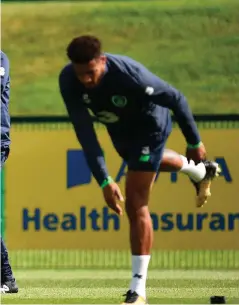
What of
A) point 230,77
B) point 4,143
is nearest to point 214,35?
point 230,77

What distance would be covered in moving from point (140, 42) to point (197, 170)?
23344 millimetres

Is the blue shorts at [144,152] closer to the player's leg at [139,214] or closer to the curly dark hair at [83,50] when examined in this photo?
the player's leg at [139,214]

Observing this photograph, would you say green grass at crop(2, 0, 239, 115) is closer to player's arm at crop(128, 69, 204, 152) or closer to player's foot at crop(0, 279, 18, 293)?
player's foot at crop(0, 279, 18, 293)

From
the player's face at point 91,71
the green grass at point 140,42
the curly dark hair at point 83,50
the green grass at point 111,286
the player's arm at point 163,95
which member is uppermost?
the green grass at point 140,42

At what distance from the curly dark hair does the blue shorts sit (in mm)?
933

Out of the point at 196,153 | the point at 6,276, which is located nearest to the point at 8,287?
the point at 6,276

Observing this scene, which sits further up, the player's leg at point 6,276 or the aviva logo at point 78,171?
the aviva logo at point 78,171

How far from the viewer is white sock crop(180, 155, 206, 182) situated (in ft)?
32.8

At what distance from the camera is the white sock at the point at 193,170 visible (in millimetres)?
10005

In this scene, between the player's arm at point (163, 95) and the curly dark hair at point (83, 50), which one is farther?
the player's arm at point (163, 95)

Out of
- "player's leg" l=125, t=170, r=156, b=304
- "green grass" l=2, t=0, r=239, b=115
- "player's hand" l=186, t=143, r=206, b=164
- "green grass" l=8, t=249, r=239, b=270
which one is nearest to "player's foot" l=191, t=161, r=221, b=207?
"player's hand" l=186, t=143, r=206, b=164

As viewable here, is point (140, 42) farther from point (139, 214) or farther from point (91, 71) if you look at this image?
point (91, 71)

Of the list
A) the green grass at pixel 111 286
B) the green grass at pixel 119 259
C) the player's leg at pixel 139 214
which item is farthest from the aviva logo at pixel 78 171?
the player's leg at pixel 139 214

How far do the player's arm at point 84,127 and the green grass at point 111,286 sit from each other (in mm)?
1058
